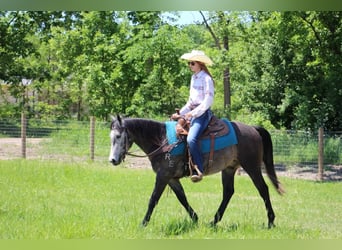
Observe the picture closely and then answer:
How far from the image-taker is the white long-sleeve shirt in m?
4.24

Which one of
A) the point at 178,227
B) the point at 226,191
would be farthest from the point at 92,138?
the point at 178,227

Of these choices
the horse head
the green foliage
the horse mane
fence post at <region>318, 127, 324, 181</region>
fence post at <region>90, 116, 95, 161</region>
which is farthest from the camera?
the green foliage

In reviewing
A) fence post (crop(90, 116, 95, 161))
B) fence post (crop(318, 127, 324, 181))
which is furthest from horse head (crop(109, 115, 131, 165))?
fence post (crop(318, 127, 324, 181))

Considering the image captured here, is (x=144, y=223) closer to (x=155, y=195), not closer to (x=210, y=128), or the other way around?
(x=155, y=195)

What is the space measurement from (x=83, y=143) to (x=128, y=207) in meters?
4.10

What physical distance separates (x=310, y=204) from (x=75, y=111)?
10366 millimetres

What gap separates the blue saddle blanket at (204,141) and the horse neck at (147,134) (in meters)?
0.07

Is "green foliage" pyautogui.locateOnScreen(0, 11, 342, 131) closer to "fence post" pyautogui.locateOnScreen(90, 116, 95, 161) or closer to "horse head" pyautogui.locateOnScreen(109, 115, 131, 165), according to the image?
"fence post" pyautogui.locateOnScreen(90, 116, 95, 161)

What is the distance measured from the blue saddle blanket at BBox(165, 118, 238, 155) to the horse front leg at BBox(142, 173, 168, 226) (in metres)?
0.25

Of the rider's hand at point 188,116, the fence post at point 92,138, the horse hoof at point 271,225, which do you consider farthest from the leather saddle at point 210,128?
the fence post at point 92,138

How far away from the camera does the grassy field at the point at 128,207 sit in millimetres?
4051

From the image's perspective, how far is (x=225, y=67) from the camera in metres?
11.8

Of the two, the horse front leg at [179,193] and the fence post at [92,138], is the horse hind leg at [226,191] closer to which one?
the horse front leg at [179,193]

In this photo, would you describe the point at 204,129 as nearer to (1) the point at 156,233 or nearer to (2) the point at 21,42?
(1) the point at 156,233
